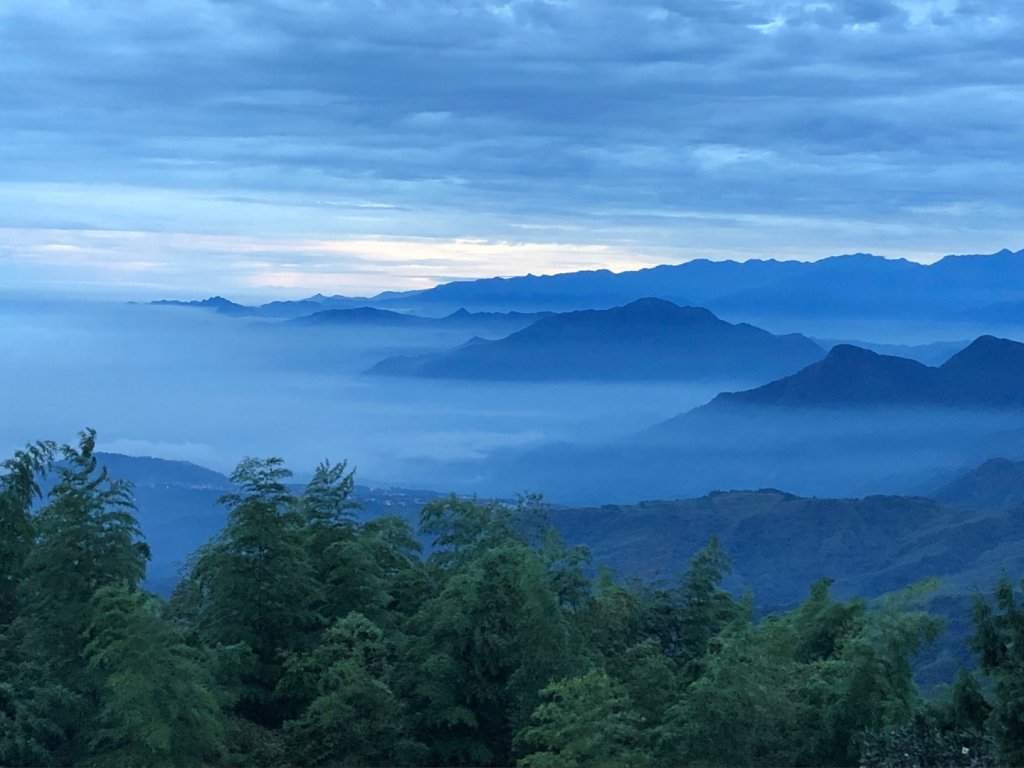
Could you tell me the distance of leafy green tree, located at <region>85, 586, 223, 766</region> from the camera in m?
18.6

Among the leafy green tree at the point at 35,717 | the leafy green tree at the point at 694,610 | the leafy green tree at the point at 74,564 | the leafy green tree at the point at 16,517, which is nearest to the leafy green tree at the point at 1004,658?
the leafy green tree at the point at 694,610

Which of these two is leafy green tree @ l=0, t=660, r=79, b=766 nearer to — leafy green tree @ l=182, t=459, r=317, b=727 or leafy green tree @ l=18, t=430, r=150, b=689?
leafy green tree @ l=18, t=430, r=150, b=689

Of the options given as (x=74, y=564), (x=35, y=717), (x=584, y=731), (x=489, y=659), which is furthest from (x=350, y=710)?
(x=74, y=564)

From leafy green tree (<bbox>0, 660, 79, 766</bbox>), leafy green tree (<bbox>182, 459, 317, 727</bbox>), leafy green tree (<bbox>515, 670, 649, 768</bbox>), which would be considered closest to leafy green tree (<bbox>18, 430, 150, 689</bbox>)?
leafy green tree (<bbox>0, 660, 79, 766</bbox>)

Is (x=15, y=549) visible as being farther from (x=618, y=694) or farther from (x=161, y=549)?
(x=161, y=549)

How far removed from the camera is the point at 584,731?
62.4 feet

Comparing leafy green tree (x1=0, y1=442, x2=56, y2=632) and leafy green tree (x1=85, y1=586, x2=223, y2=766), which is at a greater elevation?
leafy green tree (x1=0, y1=442, x2=56, y2=632)

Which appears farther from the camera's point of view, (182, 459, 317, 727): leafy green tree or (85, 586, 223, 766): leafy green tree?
(182, 459, 317, 727): leafy green tree

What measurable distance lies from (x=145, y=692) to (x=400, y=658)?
6.27 m

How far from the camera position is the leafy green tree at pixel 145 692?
61.0 ft

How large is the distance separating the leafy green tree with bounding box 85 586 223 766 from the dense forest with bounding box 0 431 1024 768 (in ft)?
0.15

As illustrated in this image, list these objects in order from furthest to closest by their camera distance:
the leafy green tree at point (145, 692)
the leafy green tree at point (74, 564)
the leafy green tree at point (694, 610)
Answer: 1. the leafy green tree at point (694, 610)
2. the leafy green tree at point (74, 564)
3. the leafy green tree at point (145, 692)

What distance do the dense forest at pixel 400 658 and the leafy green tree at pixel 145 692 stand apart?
5cm

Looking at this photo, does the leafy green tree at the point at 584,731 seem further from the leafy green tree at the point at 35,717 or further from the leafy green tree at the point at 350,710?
the leafy green tree at the point at 35,717
